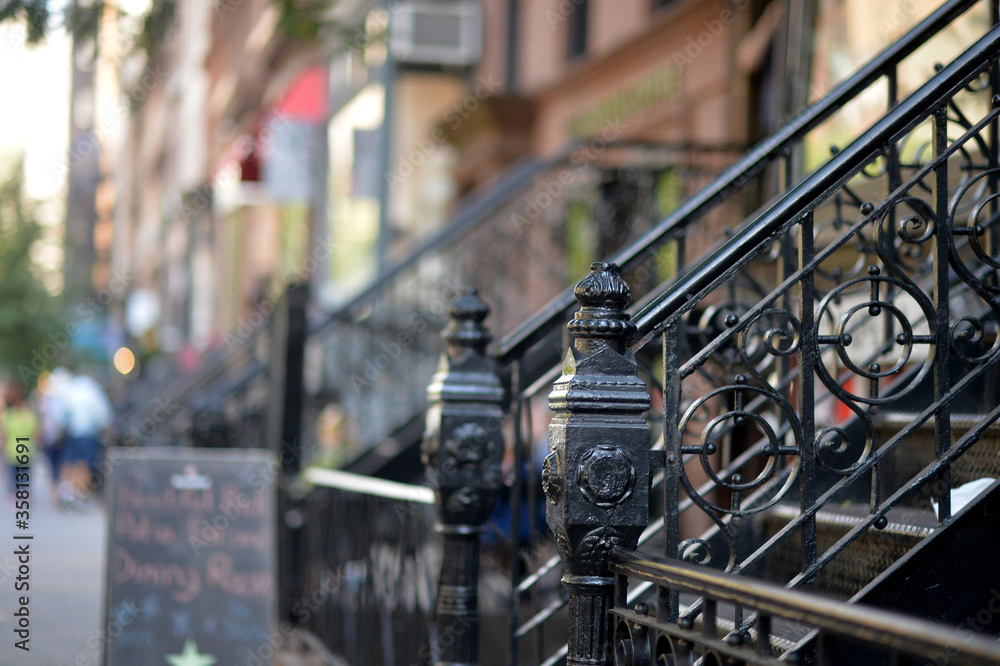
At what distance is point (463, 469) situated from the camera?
4480 mm

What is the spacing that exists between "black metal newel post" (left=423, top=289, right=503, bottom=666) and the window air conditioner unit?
13.4m

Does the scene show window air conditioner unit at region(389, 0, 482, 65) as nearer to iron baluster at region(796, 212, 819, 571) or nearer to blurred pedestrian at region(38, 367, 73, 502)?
blurred pedestrian at region(38, 367, 73, 502)

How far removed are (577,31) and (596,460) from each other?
1251 cm

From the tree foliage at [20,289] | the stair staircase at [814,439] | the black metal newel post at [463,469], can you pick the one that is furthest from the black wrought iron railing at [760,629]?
the tree foliage at [20,289]

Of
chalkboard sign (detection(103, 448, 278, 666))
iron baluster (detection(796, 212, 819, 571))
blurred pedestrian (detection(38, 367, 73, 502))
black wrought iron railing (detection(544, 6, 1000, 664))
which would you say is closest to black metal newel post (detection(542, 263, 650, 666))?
black wrought iron railing (detection(544, 6, 1000, 664))

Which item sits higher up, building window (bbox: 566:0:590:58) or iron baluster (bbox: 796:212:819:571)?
building window (bbox: 566:0:590:58)

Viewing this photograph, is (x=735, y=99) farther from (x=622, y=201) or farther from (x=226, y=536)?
(x=226, y=536)

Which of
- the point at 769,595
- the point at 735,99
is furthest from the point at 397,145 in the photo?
the point at 769,595

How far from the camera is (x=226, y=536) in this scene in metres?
5.35

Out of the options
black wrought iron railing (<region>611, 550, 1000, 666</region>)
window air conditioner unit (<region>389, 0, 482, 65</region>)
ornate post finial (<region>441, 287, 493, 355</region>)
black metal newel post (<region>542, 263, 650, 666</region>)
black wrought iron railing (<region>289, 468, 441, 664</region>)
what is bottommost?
black wrought iron railing (<region>289, 468, 441, 664</region>)

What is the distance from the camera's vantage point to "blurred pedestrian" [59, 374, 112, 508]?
1677 cm

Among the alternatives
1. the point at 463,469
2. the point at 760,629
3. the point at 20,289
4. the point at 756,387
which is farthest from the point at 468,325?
the point at 20,289

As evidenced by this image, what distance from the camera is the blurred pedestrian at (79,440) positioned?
16766 millimetres

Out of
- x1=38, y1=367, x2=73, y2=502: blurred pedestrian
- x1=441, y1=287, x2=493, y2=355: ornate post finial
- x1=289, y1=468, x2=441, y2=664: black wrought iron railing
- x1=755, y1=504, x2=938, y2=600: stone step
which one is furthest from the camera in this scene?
x1=38, y1=367, x2=73, y2=502: blurred pedestrian
